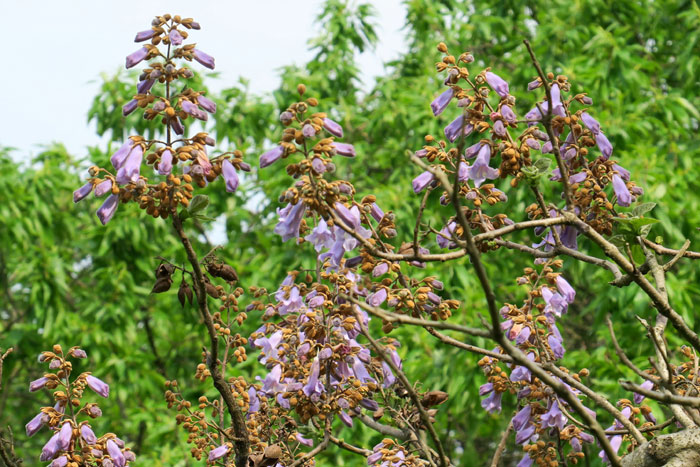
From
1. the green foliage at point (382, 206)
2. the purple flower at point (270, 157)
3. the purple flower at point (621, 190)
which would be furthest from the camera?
the green foliage at point (382, 206)

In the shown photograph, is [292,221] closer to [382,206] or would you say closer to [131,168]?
[131,168]

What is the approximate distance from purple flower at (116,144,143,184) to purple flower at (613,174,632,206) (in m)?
1.27

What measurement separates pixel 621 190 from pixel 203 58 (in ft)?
3.94

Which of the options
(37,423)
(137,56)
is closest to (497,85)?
(137,56)

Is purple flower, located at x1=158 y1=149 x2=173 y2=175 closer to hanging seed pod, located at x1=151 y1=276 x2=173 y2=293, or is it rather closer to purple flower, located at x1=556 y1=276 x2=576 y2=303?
hanging seed pod, located at x1=151 y1=276 x2=173 y2=293

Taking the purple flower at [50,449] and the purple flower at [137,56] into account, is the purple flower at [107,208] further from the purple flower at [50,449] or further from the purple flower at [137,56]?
the purple flower at [50,449]

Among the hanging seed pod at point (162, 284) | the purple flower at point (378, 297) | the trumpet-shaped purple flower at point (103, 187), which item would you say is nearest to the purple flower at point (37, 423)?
the hanging seed pod at point (162, 284)

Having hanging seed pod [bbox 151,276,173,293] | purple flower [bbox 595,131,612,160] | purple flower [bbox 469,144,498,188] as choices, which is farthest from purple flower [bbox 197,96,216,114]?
purple flower [bbox 595,131,612,160]

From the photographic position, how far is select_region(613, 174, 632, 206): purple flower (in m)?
2.24

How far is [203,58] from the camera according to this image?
2.19 m

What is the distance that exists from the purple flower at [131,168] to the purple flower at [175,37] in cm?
31

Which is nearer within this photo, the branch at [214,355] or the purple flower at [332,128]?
the branch at [214,355]

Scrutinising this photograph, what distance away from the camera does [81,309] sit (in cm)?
716

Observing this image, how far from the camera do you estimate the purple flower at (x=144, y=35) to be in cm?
213
